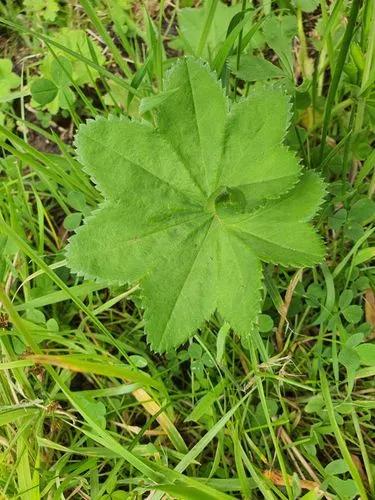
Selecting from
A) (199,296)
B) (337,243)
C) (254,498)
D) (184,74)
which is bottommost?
(254,498)

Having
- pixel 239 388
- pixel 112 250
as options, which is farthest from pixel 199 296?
pixel 239 388

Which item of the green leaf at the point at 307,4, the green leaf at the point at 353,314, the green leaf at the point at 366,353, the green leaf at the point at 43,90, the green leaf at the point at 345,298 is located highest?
the green leaf at the point at 43,90

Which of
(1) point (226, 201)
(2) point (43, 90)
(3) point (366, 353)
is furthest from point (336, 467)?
(2) point (43, 90)

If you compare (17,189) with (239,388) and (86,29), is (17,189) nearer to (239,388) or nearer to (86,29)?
(86,29)

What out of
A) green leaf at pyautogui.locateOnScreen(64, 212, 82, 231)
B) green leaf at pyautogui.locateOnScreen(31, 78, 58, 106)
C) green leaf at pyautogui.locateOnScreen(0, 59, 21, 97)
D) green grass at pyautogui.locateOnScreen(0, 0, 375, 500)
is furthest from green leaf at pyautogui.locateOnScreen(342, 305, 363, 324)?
green leaf at pyautogui.locateOnScreen(0, 59, 21, 97)

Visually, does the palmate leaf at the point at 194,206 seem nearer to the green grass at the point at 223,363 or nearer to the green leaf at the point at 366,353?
the green grass at the point at 223,363

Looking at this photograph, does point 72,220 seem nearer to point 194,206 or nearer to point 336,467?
point 194,206

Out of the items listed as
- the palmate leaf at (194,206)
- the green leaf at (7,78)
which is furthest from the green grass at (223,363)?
the green leaf at (7,78)
